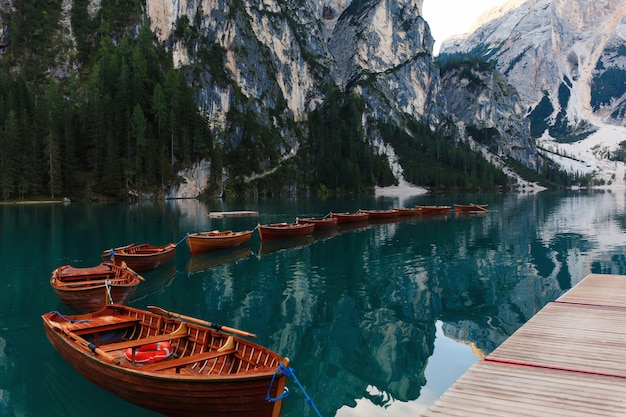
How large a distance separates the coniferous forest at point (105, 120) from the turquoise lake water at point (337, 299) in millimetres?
58472

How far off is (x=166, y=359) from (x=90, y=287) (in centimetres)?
877

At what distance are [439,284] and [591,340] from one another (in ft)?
46.6

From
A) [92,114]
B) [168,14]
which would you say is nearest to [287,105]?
[168,14]

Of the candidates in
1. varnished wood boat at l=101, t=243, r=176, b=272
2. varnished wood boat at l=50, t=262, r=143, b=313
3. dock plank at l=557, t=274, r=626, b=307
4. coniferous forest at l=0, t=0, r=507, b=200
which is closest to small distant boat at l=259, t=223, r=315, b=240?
varnished wood boat at l=101, t=243, r=176, b=272

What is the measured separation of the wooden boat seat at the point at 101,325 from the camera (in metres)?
14.1

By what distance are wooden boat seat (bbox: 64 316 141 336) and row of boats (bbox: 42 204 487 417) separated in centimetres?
3

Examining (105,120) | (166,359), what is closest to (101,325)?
(166,359)

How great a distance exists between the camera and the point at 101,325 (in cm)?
1454

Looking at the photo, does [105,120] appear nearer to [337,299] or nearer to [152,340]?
[337,299]

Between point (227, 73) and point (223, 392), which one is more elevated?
point (227, 73)

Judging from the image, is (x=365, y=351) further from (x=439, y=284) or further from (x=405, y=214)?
(x=405, y=214)

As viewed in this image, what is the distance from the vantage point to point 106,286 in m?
19.6

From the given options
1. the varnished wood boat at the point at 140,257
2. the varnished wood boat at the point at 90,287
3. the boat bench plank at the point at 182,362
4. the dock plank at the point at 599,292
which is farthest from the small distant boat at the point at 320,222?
the boat bench plank at the point at 182,362

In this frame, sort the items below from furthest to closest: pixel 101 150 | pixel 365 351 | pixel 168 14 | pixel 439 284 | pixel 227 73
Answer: pixel 227 73 → pixel 168 14 → pixel 101 150 → pixel 439 284 → pixel 365 351
